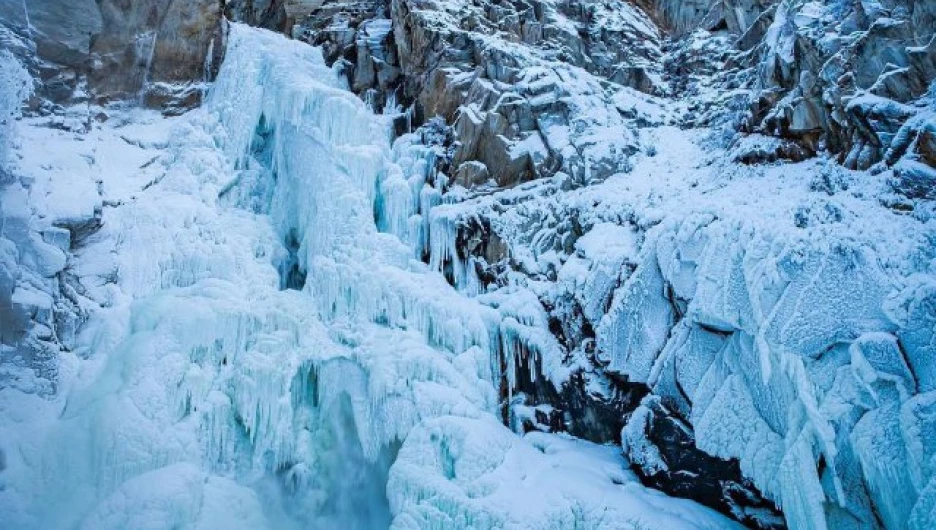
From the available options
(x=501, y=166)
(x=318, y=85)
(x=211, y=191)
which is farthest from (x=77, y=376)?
(x=501, y=166)

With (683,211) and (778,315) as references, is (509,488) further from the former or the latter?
(683,211)

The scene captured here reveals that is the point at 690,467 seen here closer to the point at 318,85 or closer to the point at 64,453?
the point at 64,453

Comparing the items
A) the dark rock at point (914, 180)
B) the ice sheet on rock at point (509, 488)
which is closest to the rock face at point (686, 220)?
the dark rock at point (914, 180)

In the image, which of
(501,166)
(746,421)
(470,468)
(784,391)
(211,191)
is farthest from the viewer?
(501,166)

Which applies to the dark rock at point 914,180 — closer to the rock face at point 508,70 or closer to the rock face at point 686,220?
the rock face at point 686,220

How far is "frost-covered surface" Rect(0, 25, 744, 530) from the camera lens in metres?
7.82

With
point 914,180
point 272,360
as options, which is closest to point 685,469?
point 914,180

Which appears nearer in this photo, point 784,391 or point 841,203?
point 784,391

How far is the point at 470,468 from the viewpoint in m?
8.27

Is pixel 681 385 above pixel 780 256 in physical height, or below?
below

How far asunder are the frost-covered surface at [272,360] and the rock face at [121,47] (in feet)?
2.75

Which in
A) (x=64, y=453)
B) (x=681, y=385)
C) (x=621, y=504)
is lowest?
(x=64, y=453)

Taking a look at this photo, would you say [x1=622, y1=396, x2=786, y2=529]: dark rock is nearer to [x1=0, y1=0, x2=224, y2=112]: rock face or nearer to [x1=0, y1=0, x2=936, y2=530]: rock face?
[x1=0, y1=0, x2=936, y2=530]: rock face

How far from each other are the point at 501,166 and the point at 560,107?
82.0 inches
